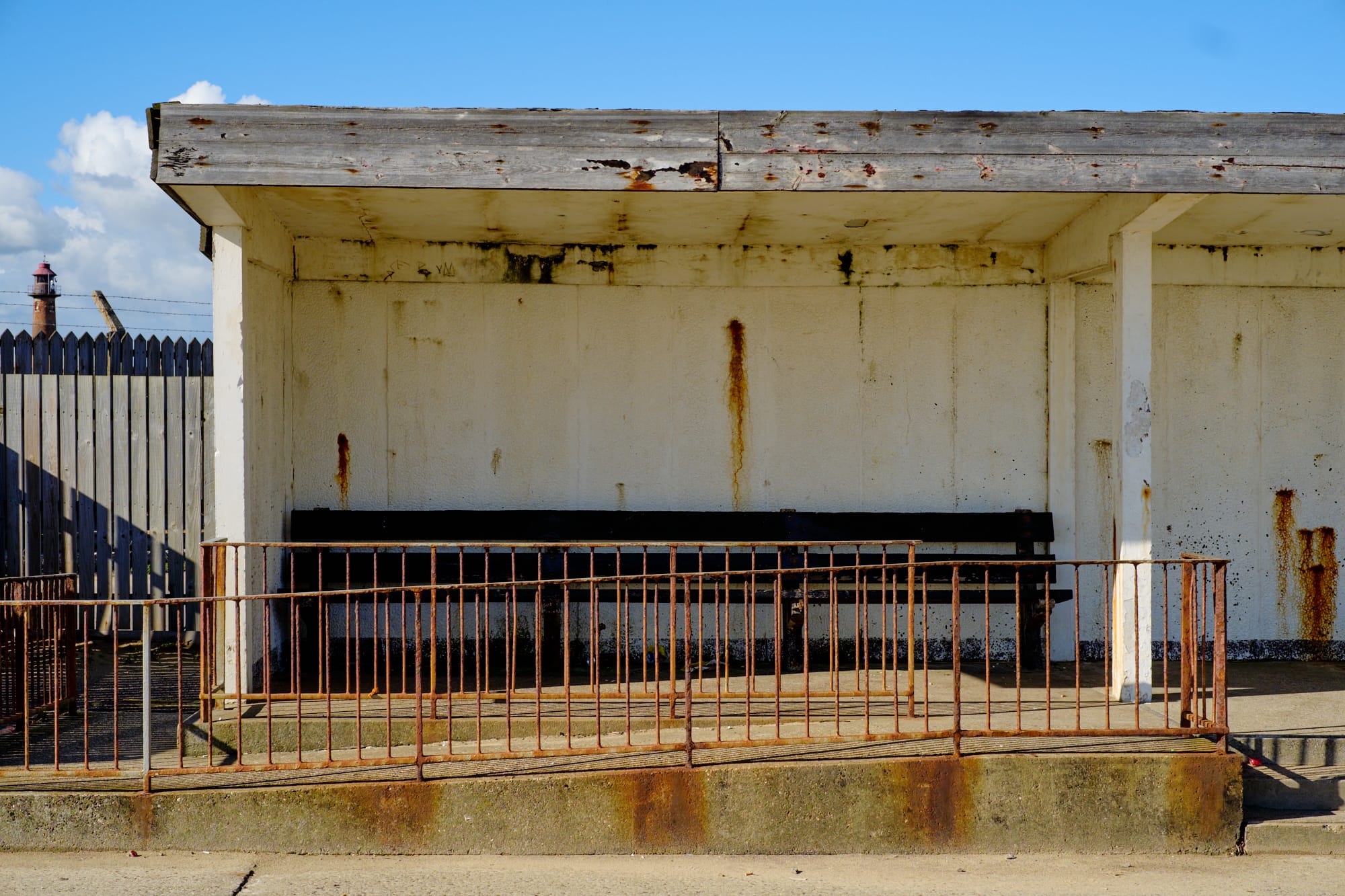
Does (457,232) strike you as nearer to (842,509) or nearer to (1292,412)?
(842,509)

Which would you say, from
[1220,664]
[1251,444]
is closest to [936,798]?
[1220,664]

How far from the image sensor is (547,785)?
203 inches

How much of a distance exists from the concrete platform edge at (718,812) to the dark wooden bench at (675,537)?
8.31ft

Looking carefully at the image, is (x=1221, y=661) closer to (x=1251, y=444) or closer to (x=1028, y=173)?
(x=1028, y=173)

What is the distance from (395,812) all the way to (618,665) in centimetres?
149

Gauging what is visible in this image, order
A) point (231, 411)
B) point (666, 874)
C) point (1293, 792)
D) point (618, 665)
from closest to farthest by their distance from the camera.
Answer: point (666, 874) < point (1293, 792) < point (618, 665) < point (231, 411)

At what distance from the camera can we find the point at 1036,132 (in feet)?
19.3

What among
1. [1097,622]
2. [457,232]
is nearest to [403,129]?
[457,232]

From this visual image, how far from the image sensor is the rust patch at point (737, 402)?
818 centimetres

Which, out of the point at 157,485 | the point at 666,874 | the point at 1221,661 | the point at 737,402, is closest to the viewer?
the point at 666,874

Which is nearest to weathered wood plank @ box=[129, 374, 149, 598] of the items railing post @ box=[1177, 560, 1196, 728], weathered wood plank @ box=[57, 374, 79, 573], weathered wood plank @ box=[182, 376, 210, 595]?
weathered wood plank @ box=[182, 376, 210, 595]

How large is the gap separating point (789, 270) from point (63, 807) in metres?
5.58

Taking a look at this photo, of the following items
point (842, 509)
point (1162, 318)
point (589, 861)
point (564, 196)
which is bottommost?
point (589, 861)

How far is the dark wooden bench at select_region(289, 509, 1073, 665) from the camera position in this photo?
7.85 meters
